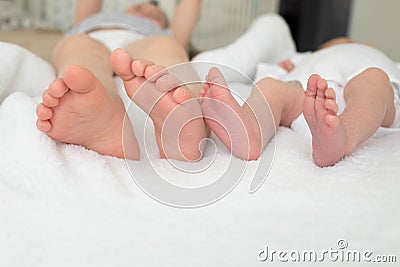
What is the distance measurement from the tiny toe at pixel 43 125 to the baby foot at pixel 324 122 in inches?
15.5

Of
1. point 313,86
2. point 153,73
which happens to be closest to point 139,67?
point 153,73

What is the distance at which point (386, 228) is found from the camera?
2.15ft

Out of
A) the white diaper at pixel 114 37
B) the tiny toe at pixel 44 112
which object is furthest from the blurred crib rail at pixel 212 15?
the tiny toe at pixel 44 112

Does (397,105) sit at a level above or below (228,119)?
below

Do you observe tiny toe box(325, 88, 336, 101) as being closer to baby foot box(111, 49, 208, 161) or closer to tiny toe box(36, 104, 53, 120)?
baby foot box(111, 49, 208, 161)

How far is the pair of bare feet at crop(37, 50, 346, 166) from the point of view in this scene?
75 cm

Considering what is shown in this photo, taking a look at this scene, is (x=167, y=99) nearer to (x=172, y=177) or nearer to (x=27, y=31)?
(x=172, y=177)

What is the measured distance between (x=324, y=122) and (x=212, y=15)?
7.95 ft

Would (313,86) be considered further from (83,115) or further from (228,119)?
(83,115)

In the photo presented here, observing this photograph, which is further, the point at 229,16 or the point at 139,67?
the point at 229,16

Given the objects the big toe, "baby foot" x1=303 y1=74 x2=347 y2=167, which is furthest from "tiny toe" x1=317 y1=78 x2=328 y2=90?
the big toe

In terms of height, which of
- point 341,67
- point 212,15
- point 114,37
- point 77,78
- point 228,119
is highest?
point 77,78

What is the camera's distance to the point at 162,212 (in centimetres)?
68

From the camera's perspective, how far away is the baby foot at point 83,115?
2.37ft
